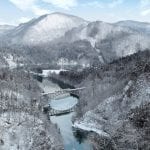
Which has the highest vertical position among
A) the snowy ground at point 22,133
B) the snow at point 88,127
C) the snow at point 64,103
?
the snowy ground at point 22,133

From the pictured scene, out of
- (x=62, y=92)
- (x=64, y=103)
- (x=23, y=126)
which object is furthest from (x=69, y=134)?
(x=62, y=92)

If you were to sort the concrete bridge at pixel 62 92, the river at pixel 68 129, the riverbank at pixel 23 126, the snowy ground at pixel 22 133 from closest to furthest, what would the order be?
the snowy ground at pixel 22 133 → the riverbank at pixel 23 126 → the river at pixel 68 129 → the concrete bridge at pixel 62 92

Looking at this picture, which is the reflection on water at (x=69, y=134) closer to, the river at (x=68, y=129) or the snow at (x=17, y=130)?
the river at (x=68, y=129)

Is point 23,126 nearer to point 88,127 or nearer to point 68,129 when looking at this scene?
point 68,129

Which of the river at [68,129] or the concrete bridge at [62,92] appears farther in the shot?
the concrete bridge at [62,92]

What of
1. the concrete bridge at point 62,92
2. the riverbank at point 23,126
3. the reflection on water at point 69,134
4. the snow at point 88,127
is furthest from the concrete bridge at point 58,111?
the concrete bridge at point 62,92

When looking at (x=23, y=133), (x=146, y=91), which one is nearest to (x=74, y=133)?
(x=23, y=133)

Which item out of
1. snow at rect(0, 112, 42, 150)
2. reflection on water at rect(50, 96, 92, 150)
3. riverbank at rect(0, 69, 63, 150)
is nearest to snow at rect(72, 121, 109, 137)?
reflection on water at rect(50, 96, 92, 150)

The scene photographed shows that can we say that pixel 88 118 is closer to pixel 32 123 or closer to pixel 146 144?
pixel 32 123

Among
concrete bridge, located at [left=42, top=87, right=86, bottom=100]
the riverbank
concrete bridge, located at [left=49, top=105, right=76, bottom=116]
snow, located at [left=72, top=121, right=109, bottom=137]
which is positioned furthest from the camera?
concrete bridge, located at [left=42, top=87, right=86, bottom=100]

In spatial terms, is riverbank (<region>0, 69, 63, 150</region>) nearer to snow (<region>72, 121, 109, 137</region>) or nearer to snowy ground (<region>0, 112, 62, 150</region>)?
snowy ground (<region>0, 112, 62, 150</region>)

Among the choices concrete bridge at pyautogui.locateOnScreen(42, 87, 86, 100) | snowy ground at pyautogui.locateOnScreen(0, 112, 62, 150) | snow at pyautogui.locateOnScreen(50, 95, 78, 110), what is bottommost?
snow at pyautogui.locateOnScreen(50, 95, 78, 110)
